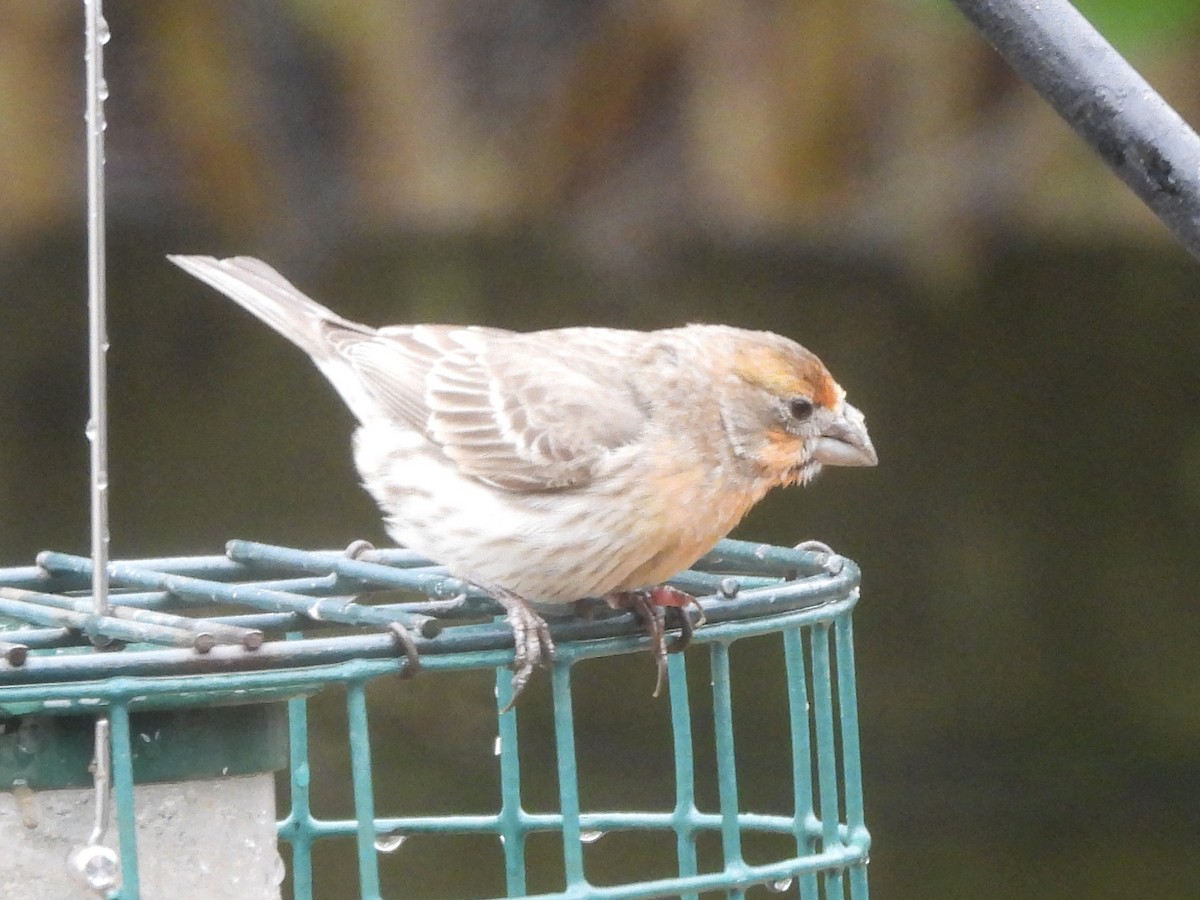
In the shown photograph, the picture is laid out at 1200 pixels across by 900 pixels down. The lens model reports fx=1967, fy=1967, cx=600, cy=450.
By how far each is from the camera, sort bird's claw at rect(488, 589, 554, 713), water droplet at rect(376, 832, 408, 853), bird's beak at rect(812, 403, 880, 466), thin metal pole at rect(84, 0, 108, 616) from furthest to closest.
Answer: bird's beak at rect(812, 403, 880, 466), water droplet at rect(376, 832, 408, 853), bird's claw at rect(488, 589, 554, 713), thin metal pole at rect(84, 0, 108, 616)

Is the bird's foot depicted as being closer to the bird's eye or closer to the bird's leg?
the bird's leg

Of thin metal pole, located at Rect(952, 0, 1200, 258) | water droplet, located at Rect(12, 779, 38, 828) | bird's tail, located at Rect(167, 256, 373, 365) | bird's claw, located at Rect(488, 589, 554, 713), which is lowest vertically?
water droplet, located at Rect(12, 779, 38, 828)

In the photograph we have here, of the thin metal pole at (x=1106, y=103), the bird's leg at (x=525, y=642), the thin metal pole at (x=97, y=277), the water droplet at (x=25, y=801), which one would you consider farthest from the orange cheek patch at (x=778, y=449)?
the thin metal pole at (x=1106, y=103)

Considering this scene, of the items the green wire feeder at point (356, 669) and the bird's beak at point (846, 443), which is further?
the bird's beak at point (846, 443)

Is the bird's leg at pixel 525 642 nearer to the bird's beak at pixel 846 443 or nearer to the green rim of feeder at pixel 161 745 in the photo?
the green rim of feeder at pixel 161 745

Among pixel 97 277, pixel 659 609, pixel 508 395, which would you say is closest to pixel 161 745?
pixel 97 277

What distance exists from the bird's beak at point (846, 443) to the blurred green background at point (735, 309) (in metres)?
1.20

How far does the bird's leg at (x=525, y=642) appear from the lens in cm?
281

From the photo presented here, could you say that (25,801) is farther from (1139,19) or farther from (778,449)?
(1139,19)

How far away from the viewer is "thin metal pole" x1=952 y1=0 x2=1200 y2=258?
2.10 meters

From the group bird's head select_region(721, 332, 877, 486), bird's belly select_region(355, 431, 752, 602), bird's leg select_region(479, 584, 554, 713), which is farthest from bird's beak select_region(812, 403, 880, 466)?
bird's leg select_region(479, 584, 554, 713)

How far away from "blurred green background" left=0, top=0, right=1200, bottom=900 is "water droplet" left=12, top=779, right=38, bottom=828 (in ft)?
8.80

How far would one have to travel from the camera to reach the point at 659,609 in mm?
3453

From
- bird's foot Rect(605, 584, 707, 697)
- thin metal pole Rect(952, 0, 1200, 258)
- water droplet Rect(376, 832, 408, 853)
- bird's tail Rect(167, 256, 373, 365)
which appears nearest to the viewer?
thin metal pole Rect(952, 0, 1200, 258)
